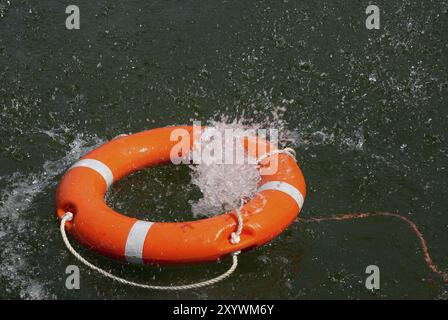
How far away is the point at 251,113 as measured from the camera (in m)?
6.30

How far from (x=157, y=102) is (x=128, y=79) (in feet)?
1.79

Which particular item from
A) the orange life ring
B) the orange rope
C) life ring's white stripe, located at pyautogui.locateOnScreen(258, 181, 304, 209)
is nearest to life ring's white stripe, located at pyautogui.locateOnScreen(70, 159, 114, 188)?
the orange life ring

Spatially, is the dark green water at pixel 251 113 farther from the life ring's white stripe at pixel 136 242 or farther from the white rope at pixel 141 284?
the life ring's white stripe at pixel 136 242

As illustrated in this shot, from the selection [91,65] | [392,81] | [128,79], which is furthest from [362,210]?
[91,65]

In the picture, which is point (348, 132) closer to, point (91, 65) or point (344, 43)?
point (344, 43)

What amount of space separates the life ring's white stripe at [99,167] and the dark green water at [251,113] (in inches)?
15.3

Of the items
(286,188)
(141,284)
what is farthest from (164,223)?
(286,188)

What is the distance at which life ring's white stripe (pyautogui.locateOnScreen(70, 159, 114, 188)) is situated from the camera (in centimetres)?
491

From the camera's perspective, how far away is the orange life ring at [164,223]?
4316 millimetres

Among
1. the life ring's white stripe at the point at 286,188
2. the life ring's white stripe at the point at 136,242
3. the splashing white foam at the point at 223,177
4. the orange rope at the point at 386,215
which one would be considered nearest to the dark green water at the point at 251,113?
the orange rope at the point at 386,215

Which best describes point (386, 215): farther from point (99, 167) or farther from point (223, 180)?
point (99, 167)

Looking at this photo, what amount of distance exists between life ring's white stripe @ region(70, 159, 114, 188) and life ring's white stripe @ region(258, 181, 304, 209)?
50.0 inches

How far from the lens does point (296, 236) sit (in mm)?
5004

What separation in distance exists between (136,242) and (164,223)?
25 cm
